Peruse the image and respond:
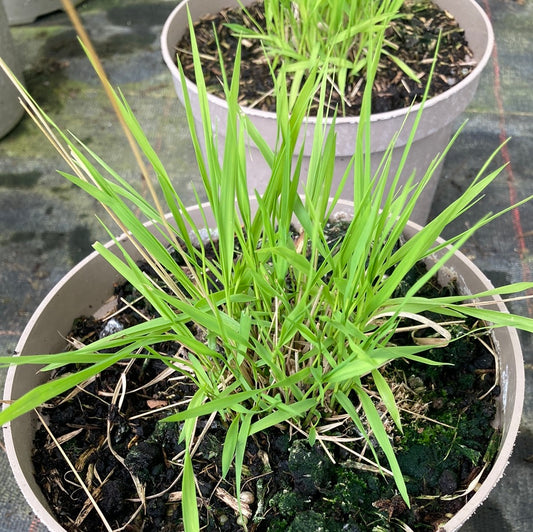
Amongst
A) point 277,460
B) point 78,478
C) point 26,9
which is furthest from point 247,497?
point 26,9

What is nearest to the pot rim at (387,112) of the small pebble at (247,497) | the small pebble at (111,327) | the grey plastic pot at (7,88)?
the small pebble at (111,327)

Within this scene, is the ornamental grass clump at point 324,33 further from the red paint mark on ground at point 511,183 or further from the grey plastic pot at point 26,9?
the grey plastic pot at point 26,9

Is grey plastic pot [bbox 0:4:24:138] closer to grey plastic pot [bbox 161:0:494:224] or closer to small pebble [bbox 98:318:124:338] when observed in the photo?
grey plastic pot [bbox 161:0:494:224]

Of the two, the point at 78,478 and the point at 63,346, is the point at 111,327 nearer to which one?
the point at 63,346

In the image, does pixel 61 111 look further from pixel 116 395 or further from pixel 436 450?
pixel 436 450

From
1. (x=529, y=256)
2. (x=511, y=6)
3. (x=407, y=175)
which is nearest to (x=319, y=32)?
(x=407, y=175)

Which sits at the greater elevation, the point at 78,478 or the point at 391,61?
the point at 391,61

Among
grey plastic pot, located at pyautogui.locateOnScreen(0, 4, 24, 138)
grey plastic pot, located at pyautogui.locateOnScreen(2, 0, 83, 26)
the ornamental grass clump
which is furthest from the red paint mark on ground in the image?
grey plastic pot, located at pyautogui.locateOnScreen(2, 0, 83, 26)
